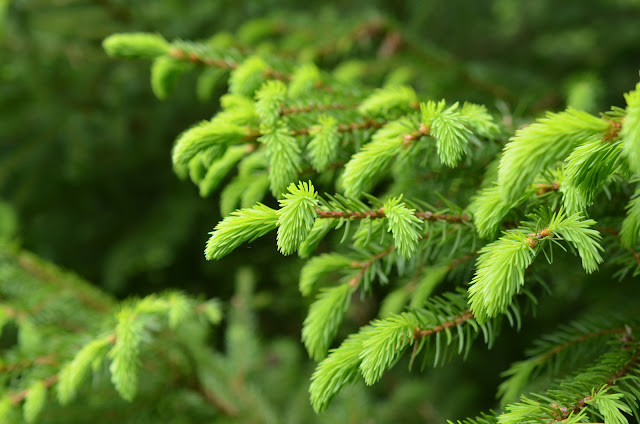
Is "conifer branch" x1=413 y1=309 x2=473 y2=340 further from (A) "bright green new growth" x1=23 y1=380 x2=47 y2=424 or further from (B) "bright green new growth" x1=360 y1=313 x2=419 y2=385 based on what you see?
(A) "bright green new growth" x1=23 y1=380 x2=47 y2=424

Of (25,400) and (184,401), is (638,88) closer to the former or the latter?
(25,400)

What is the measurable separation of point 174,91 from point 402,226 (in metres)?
2.05

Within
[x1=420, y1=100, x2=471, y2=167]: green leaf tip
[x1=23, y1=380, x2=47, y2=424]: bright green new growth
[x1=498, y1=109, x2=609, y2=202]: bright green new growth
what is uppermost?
[x1=498, y1=109, x2=609, y2=202]: bright green new growth

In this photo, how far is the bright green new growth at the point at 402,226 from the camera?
714 mm

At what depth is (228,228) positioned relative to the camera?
2.37 ft

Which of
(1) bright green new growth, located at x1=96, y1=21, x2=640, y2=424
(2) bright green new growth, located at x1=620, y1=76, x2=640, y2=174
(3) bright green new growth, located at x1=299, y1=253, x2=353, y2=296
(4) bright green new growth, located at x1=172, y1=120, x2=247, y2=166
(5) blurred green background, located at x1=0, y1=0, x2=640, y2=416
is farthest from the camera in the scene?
(5) blurred green background, located at x1=0, y1=0, x2=640, y2=416

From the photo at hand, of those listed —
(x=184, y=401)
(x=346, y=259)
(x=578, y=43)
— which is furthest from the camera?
(x=578, y=43)

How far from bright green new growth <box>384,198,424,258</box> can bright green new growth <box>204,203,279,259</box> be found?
184 mm

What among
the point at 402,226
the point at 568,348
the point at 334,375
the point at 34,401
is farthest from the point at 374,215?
the point at 34,401

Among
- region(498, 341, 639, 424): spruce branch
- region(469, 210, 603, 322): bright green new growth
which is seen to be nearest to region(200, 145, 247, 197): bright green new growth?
region(469, 210, 603, 322): bright green new growth

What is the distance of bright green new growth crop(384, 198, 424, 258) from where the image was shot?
2.34 ft

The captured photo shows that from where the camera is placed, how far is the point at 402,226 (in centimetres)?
72

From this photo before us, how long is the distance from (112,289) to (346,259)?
2.15m

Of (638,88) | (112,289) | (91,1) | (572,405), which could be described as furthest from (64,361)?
(91,1)
